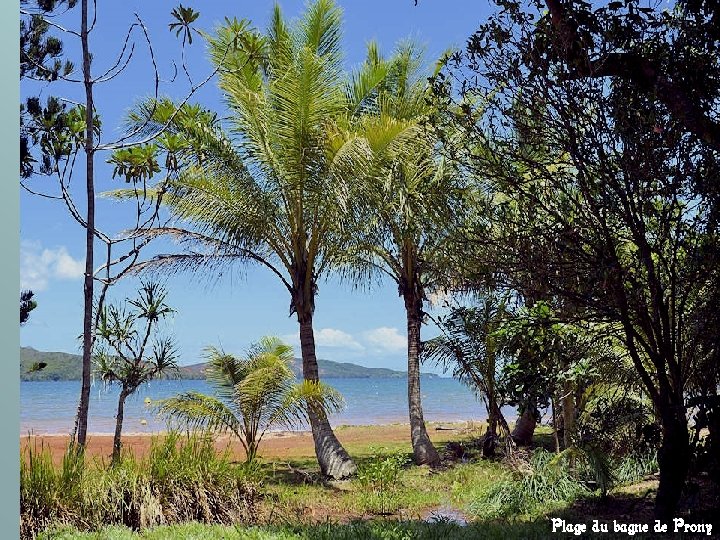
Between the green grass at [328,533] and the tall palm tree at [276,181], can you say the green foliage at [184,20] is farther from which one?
the green grass at [328,533]

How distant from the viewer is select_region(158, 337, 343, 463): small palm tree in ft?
28.4

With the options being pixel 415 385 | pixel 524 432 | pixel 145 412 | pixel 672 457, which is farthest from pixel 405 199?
pixel 145 412

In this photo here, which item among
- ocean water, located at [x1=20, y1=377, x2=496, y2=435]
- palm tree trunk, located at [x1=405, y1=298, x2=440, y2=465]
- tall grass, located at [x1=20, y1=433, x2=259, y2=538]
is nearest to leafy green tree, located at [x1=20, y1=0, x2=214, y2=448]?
tall grass, located at [x1=20, y1=433, x2=259, y2=538]

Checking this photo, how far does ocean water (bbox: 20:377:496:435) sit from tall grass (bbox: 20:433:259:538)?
43.3 ft

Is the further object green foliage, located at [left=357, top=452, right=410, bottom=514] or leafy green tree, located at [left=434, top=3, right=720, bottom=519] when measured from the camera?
green foliage, located at [left=357, top=452, right=410, bottom=514]

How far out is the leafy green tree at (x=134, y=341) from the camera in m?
9.65

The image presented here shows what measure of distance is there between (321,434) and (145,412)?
14487 mm

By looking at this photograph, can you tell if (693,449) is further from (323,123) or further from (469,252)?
→ (323,123)

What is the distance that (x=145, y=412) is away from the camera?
22.8 m

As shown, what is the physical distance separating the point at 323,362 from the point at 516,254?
183ft

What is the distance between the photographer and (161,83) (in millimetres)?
6082

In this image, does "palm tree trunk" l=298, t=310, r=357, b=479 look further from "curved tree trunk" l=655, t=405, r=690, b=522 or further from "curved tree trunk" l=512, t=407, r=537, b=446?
"curved tree trunk" l=655, t=405, r=690, b=522

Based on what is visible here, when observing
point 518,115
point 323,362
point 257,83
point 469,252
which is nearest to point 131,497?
point 469,252

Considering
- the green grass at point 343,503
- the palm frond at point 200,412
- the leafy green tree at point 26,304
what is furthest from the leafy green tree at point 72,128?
the palm frond at point 200,412
